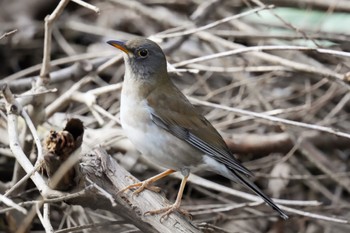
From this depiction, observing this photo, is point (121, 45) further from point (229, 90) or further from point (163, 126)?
point (229, 90)

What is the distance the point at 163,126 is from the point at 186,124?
0.18 meters

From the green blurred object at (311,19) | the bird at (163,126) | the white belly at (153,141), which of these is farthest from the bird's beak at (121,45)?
the green blurred object at (311,19)

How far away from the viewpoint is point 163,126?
434 cm

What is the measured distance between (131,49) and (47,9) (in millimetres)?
3255

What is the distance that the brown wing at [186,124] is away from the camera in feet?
14.2

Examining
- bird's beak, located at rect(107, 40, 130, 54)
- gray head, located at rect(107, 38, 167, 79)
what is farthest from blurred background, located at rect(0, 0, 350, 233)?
bird's beak, located at rect(107, 40, 130, 54)

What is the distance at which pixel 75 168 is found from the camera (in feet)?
10.6

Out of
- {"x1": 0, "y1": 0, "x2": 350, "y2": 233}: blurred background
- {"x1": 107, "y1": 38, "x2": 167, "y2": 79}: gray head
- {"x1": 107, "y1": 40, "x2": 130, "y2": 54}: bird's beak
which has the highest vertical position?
{"x1": 107, "y1": 40, "x2": 130, "y2": 54}: bird's beak

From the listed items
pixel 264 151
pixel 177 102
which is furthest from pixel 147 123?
pixel 264 151

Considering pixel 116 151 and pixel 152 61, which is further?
pixel 116 151

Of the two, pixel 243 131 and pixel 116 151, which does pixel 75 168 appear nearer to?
pixel 116 151

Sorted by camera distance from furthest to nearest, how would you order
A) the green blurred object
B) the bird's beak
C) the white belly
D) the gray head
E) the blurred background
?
the green blurred object
the blurred background
the gray head
the bird's beak
the white belly

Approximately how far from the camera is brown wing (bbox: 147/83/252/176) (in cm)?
434

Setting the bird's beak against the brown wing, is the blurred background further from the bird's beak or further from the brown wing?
the bird's beak
